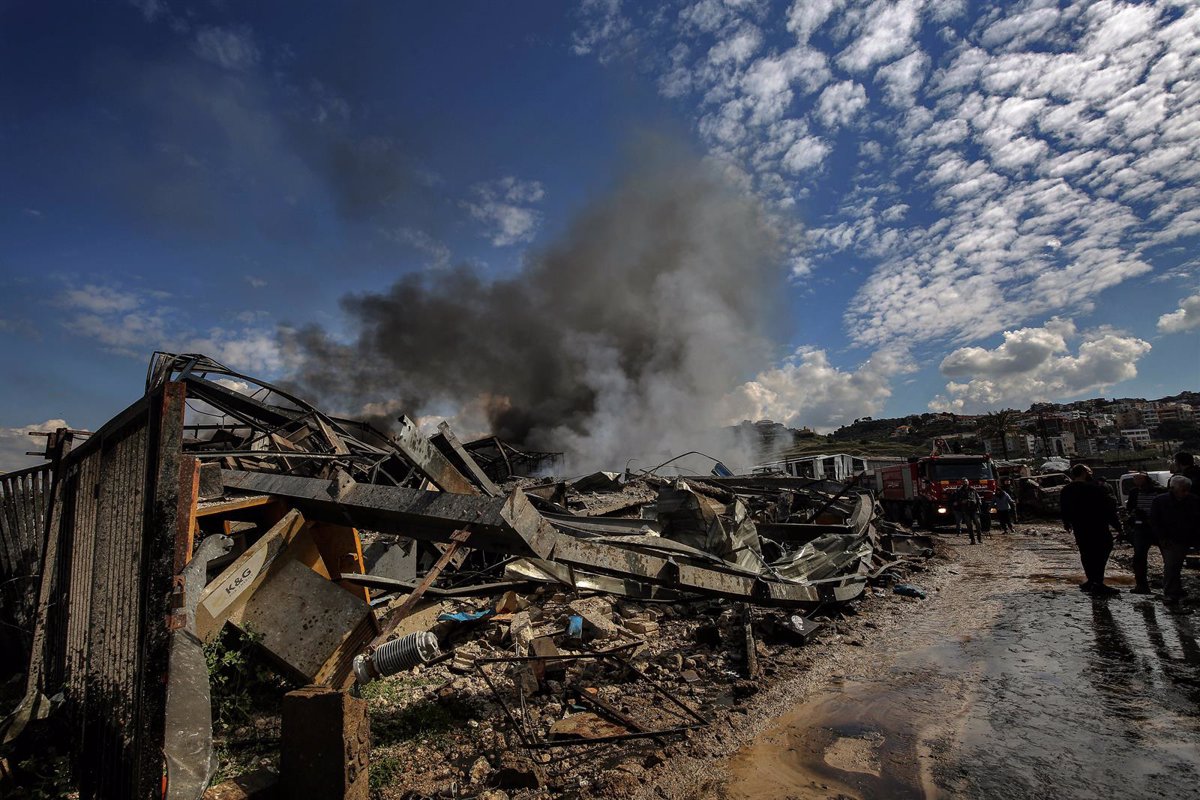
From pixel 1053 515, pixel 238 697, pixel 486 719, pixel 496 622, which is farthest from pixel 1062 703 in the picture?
pixel 1053 515

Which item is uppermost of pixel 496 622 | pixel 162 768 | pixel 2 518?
pixel 2 518

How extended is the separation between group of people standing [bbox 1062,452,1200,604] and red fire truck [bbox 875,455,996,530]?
9.29m

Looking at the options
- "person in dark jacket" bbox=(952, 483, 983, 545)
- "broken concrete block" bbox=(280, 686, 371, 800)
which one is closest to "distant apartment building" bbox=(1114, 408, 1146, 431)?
"person in dark jacket" bbox=(952, 483, 983, 545)

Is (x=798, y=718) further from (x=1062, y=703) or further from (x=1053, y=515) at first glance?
(x=1053, y=515)

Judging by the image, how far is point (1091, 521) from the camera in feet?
21.7

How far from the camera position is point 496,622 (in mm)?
5012

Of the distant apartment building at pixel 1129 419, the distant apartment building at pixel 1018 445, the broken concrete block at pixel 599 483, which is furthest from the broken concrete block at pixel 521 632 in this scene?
the distant apartment building at pixel 1129 419

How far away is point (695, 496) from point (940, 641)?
268 cm

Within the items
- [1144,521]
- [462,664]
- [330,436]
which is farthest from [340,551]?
[1144,521]

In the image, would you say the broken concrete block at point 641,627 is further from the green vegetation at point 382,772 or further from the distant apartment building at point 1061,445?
the distant apartment building at point 1061,445

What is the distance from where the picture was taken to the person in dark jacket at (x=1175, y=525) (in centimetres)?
563

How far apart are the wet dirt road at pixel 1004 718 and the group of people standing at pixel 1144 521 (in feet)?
2.04

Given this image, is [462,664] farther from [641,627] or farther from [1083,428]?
[1083,428]

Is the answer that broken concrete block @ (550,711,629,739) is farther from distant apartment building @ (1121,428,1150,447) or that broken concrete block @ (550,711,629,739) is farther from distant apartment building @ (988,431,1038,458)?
distant apartment building @ (1121,428,1150,447)
